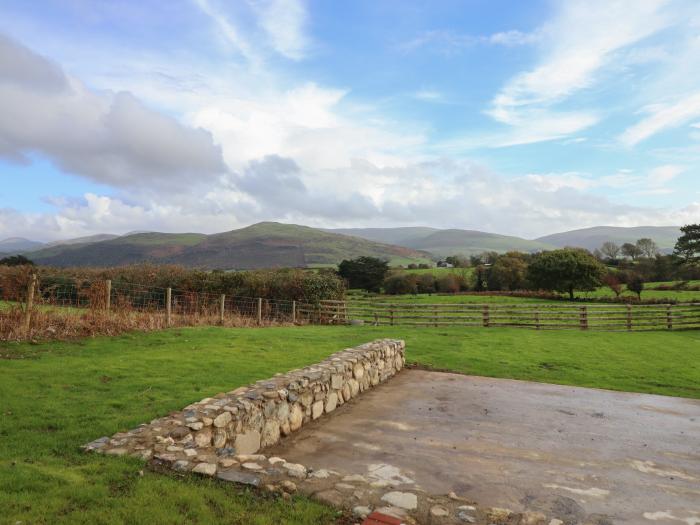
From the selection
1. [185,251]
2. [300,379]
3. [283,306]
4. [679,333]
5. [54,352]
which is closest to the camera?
[300,379]

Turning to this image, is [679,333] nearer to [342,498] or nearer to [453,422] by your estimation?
[453,422]

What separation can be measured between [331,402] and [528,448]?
9.80 ft

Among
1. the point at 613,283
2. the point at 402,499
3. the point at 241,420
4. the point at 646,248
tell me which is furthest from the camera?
the point at 646,248

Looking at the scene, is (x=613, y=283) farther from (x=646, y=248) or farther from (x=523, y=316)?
(x=646, y=248)

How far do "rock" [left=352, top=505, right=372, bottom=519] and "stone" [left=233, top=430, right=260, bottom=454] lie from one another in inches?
83.7

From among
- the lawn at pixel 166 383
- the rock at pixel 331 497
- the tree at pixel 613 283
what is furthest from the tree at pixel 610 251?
the rock at pixel 331 497

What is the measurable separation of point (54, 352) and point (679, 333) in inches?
902

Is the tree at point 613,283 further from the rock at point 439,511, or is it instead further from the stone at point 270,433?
the rock at point 439,511

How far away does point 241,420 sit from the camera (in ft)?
17.0

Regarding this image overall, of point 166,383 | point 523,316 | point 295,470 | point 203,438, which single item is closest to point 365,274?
point 523,316

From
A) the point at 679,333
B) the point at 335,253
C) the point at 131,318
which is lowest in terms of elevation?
the point at 679,333

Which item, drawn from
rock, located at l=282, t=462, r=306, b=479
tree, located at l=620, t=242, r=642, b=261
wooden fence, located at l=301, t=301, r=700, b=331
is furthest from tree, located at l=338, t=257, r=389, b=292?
rock, located at l=282, t=462, r=306, b=479

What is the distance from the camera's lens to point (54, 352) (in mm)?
9039

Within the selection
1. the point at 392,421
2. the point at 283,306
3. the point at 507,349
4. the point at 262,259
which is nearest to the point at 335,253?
the point at 262,259
